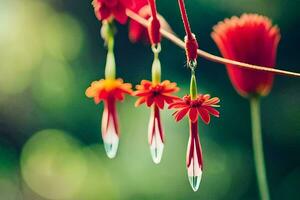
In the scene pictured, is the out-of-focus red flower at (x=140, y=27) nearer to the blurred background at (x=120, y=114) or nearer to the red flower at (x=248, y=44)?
the red flower at (x=248, y=44)

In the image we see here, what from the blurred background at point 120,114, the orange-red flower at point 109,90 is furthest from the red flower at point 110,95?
the blurred background at point 120,114

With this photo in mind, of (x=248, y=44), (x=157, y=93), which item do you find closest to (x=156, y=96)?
(x=157, y=93)

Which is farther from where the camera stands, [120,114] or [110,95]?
[120,114]

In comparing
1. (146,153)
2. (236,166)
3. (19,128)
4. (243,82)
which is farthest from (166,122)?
(243,82)

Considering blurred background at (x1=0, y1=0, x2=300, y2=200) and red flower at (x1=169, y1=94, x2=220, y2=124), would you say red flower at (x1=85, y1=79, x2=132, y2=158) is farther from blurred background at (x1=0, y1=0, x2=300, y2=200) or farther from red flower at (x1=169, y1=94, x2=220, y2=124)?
blurred background at (x1=0, y1=0, x2=300, y2=200)

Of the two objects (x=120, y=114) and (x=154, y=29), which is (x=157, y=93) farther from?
(x=120, y=114)

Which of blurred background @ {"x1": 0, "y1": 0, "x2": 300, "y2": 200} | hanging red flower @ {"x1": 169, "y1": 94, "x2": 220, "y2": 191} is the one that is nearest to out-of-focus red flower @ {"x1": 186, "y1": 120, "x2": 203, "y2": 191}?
hanging red flower @ {"x1": 169, "y1": 94, "x2": 220, "y2": 191}
